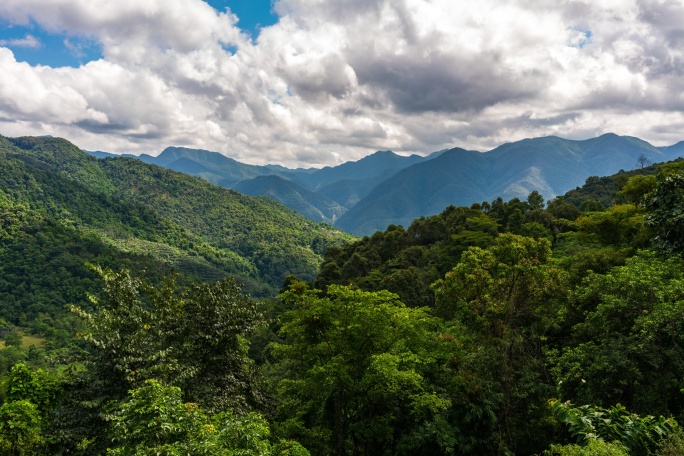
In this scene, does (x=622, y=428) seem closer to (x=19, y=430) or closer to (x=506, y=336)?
(x=506, y=336)

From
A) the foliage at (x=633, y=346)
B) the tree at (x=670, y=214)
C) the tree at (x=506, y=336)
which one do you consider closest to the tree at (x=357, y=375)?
the tree at (x=506, y=336)

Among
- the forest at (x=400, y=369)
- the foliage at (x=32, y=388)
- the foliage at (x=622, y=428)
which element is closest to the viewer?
the foliage at (x=622, y=428)

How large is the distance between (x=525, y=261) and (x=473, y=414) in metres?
5.57

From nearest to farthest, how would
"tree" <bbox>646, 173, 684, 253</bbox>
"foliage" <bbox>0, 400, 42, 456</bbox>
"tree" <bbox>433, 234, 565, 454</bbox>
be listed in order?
"tree" <bbox>646, 173, 684, 253</bbox> → "foliage" <bbox>0, 400, 42, 456</bbox> → "tree" <bbox>433, 234, 565, 454</bbox>

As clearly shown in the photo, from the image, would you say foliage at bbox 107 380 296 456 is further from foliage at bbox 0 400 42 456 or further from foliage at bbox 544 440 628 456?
foliage at bbox 544 440 628 456

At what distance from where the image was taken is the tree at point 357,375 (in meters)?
13.7

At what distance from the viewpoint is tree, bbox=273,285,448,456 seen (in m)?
13.7

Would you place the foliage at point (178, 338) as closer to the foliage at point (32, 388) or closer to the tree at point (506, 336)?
the foliage at point (32, 388)

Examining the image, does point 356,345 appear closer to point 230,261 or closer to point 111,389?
point 111,389

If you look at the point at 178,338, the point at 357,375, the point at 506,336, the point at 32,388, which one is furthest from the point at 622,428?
the point at 32,388

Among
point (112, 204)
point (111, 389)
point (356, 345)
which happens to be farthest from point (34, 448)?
point (112, 204)

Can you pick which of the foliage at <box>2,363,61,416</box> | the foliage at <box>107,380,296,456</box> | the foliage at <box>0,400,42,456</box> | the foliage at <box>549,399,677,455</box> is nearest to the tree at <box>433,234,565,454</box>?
the foliage at <box>549,399,677,455</box>

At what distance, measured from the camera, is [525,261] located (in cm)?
1432

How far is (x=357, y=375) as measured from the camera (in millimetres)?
14758
